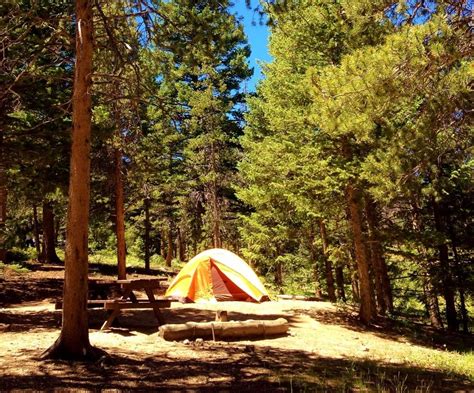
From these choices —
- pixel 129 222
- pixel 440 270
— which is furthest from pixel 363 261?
pixel 129 222

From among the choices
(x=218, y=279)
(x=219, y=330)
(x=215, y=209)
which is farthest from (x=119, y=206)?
(x=219, y=330)

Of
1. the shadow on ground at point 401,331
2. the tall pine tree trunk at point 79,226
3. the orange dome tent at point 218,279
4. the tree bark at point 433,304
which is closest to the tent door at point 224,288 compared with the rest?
the orange dome tent at point 218,279

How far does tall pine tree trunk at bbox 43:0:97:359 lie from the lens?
6.75 metres

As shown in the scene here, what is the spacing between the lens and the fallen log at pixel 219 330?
9.15 meters

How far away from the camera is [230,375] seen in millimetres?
6480

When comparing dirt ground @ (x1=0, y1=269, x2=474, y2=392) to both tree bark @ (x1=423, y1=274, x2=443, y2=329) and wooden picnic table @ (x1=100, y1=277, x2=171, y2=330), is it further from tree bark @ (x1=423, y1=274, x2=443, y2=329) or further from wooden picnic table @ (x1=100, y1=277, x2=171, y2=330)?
tree bark @ (x1=423, y1=274, x2=443, y2=329)

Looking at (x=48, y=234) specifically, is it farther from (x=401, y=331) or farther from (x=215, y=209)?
(x=401, y=331)

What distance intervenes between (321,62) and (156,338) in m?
9.00

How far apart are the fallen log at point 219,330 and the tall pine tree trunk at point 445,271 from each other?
8.62 metres

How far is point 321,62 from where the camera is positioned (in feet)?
43.7

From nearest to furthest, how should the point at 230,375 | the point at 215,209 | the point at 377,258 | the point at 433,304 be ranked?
the point at 230,375 < the point at 377,258 < the point at 433,304 < the point at 215,209

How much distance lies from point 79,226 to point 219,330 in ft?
13.5

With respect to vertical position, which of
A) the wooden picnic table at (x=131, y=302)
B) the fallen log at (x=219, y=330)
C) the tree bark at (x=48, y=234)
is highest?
the tree bark at (x=48, y=234)

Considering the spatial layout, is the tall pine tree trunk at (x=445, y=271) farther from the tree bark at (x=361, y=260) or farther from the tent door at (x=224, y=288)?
the tent door at (x=224, y=288)
